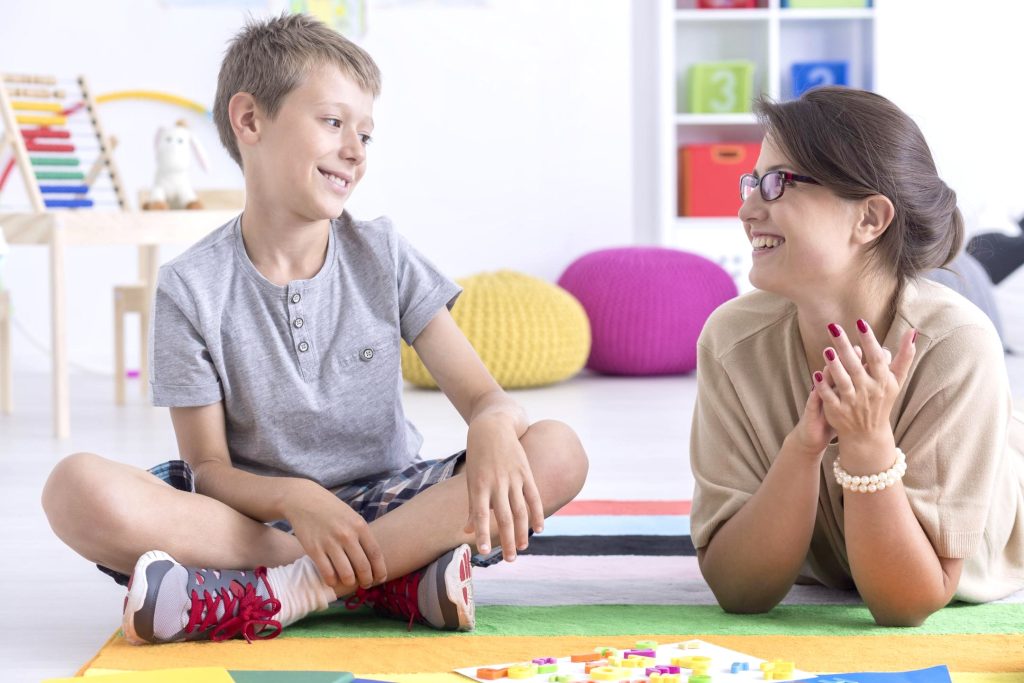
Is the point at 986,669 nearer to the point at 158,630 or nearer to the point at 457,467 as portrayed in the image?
the point at 457,467

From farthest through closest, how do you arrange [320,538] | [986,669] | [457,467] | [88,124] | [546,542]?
[88,124] < [546,542] < [457,467] < [320,538] < [986,669]

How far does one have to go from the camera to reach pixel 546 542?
5.45 feet

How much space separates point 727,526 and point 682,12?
122 inches

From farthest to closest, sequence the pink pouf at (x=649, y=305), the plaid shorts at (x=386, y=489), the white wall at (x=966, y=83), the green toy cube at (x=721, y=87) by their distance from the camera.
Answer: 1. the white wall at (x=966, y=83)
2. the green toy cube at (x=721, y=87)
3. the pink pouf at (x=649, y=305)
4. the plaid shorts at (x=386, y=489)

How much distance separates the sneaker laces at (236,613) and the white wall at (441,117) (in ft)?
9.61

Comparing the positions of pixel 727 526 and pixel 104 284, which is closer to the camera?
pixel 727 526

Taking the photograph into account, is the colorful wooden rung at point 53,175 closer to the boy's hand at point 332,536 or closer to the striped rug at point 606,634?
the striped rug at point 606,634

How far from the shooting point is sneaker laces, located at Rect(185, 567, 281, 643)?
3.89 ft

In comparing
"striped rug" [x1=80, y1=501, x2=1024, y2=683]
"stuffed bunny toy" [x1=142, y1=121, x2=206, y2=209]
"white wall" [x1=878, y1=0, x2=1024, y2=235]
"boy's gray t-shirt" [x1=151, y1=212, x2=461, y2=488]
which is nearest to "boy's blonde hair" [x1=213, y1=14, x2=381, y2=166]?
"boy's gray t-shirt" [x1=151, y1=212, x2=461, y2=488]

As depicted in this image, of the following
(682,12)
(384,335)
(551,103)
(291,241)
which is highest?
(682,12)

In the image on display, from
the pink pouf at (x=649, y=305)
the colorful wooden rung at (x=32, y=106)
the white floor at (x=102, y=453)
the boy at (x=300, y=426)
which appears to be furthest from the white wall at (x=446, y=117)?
the boy at (x=300, y=426)

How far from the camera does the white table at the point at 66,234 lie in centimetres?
264

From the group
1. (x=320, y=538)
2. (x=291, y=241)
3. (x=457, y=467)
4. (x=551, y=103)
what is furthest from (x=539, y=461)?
(x=551, y=103)

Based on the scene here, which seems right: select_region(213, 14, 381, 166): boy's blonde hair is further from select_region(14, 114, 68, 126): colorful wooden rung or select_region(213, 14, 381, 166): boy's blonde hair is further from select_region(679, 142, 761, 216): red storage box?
select_region(679, 142, 761, 216): red storage box
